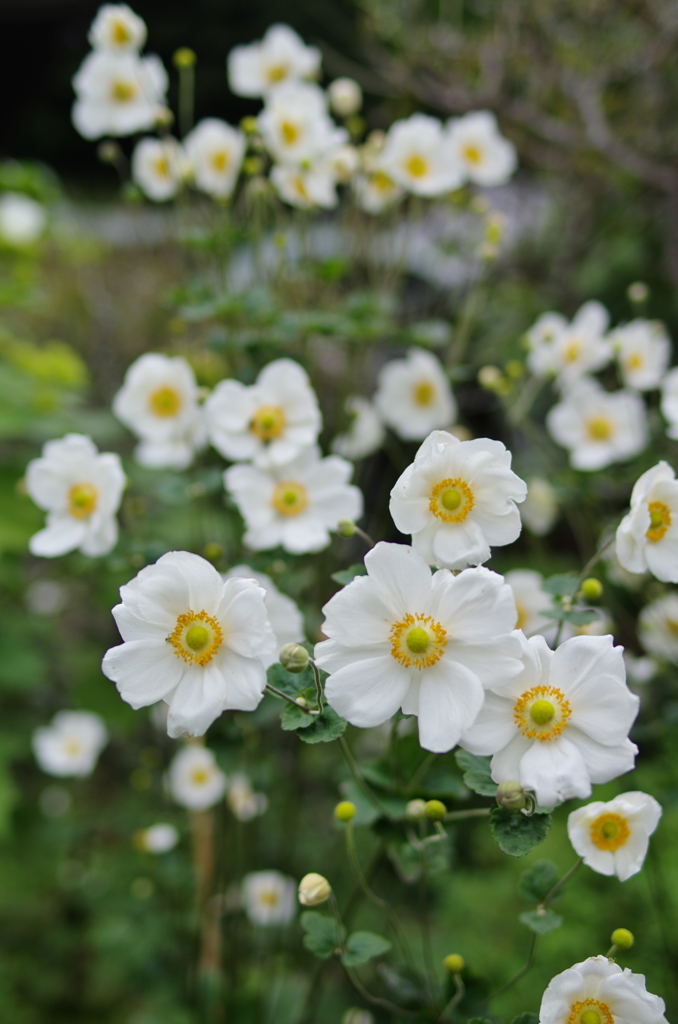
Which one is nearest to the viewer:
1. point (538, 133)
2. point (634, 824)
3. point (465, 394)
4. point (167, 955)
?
point (634, 824)

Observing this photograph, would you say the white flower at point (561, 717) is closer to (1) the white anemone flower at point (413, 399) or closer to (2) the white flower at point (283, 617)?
(2) the white flower at point (283, 617)

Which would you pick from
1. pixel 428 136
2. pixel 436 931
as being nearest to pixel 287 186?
pixel 428 136

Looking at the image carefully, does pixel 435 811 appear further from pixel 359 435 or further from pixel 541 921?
pixel 359 435

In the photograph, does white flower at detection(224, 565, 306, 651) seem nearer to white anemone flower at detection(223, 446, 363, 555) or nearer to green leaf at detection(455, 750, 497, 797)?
white anemone flower at detection(223, 446, 363, 555)

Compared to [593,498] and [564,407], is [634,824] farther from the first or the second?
[564,407]

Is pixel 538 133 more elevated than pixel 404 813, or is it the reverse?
pixel 538 133

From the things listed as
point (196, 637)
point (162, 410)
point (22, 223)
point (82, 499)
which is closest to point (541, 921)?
Result: point (196, 637)
